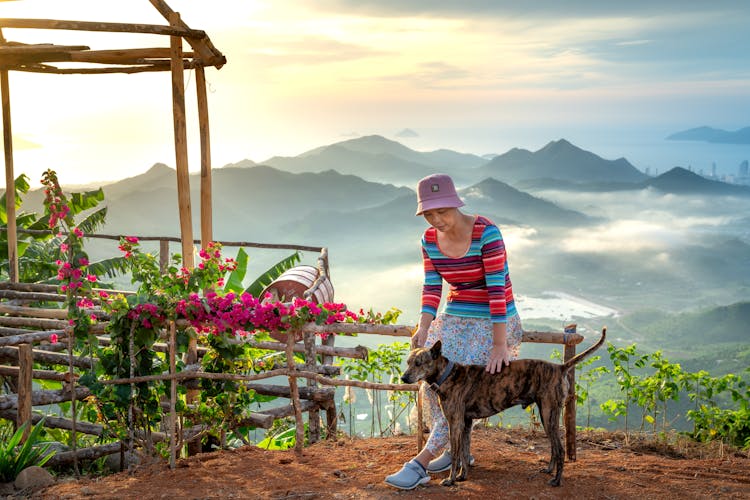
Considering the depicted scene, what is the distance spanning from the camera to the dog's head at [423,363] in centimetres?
402

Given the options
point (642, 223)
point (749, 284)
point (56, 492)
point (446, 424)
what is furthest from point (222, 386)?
point (642, 223)

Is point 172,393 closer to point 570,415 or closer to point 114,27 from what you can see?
point 570,415

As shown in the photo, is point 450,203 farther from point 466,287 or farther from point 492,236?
point 466,287

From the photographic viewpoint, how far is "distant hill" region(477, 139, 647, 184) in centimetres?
18362

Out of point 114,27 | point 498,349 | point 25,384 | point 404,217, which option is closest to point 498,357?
point 498,349

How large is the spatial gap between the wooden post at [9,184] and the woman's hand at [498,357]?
780 centimetres

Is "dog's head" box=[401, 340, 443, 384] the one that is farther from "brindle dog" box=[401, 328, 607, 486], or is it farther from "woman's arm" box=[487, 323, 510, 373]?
"woman's arm" box=[487, 323, 510, 373]

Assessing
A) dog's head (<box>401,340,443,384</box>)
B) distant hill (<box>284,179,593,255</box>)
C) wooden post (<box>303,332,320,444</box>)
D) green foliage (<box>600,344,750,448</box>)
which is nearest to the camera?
dog's head (<box>401,340,443,384</box>)

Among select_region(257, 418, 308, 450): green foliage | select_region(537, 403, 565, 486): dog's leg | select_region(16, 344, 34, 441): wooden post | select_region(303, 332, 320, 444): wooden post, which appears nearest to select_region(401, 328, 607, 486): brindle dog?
select_region(537, 403, 565, 486): dog's leg

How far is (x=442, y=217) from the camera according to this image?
13.0ft

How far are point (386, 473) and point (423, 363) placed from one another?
1.03 metres

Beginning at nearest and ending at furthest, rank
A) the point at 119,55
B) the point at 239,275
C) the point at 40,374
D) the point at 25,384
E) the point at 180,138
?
1. the point at 25,384
2. the point at 40,374
3. the point at 180,138
4. the point at 119,55
5. the point at 239,275

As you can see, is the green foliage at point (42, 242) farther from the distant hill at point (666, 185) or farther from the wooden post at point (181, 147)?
the distant hill at point (666, 185)

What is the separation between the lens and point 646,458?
538 cm
